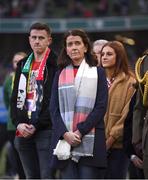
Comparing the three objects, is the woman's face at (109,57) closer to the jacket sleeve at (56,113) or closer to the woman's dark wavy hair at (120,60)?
the woman's dark wavy hair at (120,60)

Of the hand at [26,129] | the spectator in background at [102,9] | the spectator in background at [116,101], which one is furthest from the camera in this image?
the spectator in background at [102,9]

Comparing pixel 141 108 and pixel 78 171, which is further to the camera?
pixel 78 171

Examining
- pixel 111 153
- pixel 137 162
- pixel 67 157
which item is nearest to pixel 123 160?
pixel 111 153

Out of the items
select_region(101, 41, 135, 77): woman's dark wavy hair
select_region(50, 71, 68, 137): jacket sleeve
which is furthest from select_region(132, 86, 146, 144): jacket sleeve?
select_region(101, 41, 135, 77): woman's dark wavy hair

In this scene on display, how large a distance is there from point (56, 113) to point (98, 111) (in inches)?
14.0

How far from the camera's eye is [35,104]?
19.4 ft

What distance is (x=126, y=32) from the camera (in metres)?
31.9

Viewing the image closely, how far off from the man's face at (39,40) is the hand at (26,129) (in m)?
0.72

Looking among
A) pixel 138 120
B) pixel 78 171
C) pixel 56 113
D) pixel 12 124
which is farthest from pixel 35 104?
pixel 12 124

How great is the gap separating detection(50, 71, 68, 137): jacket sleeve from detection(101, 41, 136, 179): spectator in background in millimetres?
795

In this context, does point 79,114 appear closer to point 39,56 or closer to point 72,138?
point 72,138

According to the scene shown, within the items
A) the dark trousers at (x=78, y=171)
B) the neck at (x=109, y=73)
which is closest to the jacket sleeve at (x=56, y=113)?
the dark trousers at (x=78, y=171)

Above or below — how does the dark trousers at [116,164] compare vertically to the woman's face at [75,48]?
below

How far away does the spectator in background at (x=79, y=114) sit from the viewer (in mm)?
5215
